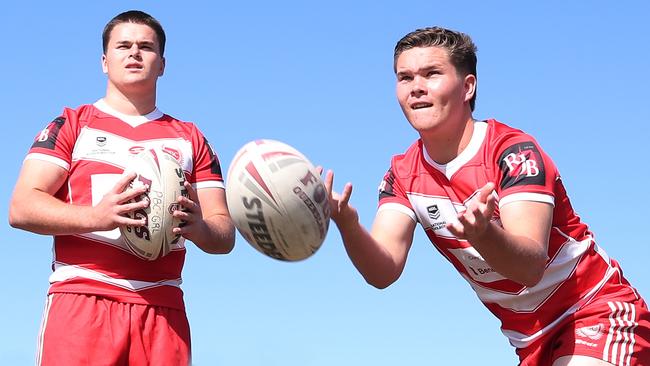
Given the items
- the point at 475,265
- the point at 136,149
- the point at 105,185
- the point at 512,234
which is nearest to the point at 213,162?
the point at 136,149

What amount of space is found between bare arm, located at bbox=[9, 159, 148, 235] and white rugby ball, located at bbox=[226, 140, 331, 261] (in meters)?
0.81

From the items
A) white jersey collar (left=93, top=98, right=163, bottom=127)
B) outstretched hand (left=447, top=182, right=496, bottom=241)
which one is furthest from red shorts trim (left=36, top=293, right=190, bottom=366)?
outstretched hand (left=447, top=182, right=496, bottom=241)

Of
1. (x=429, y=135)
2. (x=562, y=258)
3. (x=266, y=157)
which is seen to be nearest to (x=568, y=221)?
(x=562, y=258)

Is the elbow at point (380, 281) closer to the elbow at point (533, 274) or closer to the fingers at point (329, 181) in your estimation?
the fingers at point (329, 181)

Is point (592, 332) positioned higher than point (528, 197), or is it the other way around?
point (528, 197)

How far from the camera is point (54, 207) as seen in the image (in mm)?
7824

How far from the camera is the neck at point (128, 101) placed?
8688 millimetres

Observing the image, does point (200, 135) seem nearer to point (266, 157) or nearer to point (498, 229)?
point (266, 157)

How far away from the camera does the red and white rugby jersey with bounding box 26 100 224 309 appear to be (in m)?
8.11

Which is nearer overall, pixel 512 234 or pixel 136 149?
pixel 512 234

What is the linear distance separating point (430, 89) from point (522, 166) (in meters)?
0.92

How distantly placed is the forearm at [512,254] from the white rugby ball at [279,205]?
1.10 metres

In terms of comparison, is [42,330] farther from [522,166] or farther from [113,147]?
[522,166]

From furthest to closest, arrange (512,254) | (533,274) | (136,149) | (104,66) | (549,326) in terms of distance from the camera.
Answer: (104,66)
(136,149)
(549,326)
(533,274)
(512,254)
